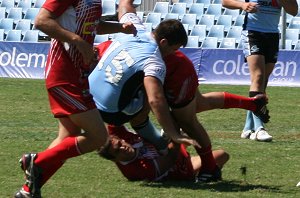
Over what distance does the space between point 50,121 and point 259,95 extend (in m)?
3.94

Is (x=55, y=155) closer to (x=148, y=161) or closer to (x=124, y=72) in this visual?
(x=124, y=72)

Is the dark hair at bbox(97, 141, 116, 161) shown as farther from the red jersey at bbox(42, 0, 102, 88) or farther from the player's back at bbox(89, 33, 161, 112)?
the red jersey at bbox(42, 0, 102, 88)

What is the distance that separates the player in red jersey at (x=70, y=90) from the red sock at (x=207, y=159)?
1172 millimetres

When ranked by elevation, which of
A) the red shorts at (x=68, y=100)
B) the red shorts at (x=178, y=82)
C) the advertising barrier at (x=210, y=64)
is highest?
the red shorts at (x=68, y=100)

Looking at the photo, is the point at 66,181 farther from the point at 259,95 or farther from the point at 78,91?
the point at 259,95

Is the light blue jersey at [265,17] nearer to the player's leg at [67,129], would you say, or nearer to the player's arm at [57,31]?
the player's leg at [67,129]

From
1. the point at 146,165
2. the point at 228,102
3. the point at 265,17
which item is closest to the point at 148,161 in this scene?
the point at 146,165

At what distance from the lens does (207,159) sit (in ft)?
22.7

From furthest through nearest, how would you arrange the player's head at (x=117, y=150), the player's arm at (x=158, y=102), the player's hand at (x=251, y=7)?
1. the player's hand at (x=251, y=7)
2. the player's head at (x=117, y=150)
3. the player's arm at (x=158, y=102)

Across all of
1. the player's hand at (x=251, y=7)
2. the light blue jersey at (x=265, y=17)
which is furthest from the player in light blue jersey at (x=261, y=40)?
the player's hand at (x=251, y=7)

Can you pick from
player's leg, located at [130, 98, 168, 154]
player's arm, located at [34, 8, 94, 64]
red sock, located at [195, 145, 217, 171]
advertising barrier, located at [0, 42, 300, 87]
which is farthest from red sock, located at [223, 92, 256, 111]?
advertising barrier, located at [0, 42, 300, 87]

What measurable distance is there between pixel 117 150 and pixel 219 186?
828 mm

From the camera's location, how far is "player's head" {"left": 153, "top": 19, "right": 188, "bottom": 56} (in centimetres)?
652

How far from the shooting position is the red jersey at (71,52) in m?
5.79
